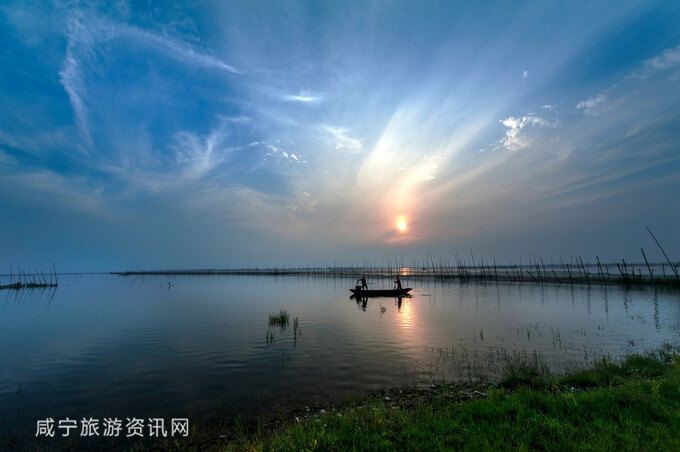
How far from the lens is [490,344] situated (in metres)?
20.3

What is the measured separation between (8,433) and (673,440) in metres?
17.8

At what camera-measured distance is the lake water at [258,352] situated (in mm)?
12672

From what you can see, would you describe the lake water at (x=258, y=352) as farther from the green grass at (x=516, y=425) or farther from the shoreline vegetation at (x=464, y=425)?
the green grass at (x=516, y=425)

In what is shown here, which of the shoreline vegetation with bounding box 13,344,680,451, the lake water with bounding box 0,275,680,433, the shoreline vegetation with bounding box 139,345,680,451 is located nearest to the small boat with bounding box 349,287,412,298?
the lake water with bounding box 0,275,680,433

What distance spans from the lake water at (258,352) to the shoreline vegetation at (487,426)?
8.45 ft

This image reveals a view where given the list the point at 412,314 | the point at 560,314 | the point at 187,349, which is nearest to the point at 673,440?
the point at 187,349

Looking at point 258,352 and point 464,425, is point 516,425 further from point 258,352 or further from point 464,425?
point 258,352

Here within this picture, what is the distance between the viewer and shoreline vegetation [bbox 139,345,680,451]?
21.3 ft

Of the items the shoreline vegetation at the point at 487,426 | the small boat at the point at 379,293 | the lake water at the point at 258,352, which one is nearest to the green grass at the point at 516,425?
the shoreline vegetation at the point at 487,426

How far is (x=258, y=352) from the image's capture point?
19078 mm

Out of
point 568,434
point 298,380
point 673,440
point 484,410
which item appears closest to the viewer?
point 673,440

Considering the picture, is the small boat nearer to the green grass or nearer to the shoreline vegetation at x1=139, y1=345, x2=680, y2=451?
the shoreline vegetation at x1=139, y1=345, x2=680, y2=451

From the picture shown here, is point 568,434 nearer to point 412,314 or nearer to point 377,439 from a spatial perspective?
point 377,439

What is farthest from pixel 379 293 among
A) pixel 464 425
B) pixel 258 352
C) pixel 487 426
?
pixel 487 426
